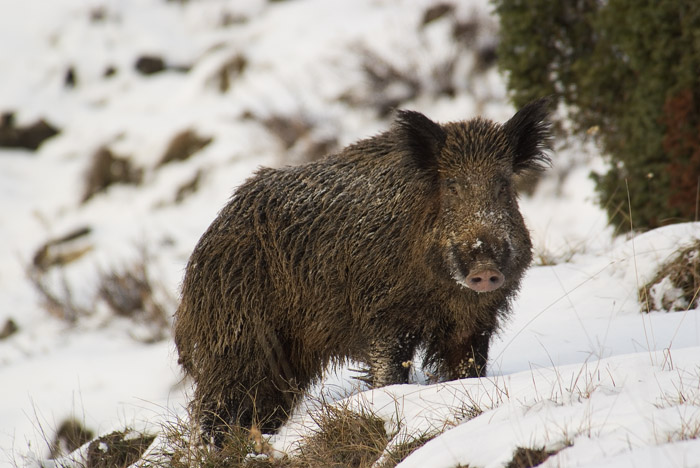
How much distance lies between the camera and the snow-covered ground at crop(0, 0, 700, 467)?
11.0ft

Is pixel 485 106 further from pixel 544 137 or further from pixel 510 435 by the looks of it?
pixel 510 435

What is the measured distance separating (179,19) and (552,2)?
54.2ft

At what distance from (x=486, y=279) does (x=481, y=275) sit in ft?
0.11

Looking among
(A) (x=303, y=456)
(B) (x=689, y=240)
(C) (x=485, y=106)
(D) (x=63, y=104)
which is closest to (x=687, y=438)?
(A) (x=303, y=456)

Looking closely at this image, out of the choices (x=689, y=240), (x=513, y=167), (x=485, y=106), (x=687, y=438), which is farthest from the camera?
(x=485, y=106)

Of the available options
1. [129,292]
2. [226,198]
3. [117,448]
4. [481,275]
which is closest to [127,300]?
[129,292]

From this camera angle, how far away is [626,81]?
866cm

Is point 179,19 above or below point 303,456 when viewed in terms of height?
above

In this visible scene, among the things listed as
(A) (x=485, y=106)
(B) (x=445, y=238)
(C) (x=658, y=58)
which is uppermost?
(A) (x=485, y=106)

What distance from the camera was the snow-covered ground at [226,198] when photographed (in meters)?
3.35

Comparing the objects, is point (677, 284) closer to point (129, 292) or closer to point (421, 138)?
point (421, 138)

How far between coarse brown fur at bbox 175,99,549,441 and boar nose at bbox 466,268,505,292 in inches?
8.7

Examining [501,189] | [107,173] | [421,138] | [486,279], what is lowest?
[486,279]

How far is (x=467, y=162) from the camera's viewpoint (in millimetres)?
4590
